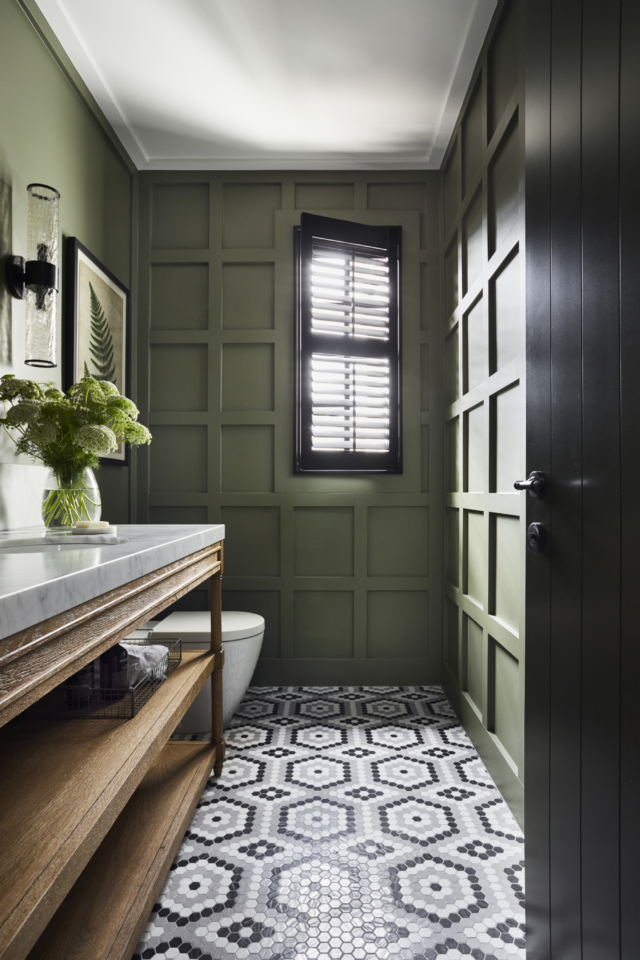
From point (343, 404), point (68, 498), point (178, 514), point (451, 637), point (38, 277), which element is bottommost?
point (451, 637)

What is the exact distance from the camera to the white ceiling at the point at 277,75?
190 cm

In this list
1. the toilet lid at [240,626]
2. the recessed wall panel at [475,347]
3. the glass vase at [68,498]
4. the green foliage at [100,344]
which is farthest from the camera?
the green foliage at [100,344]

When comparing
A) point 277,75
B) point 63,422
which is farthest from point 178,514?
point 277,75

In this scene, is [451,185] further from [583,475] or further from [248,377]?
[583,475]

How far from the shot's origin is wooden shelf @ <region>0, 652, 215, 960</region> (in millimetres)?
674

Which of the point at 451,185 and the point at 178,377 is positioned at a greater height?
the point at 451,185

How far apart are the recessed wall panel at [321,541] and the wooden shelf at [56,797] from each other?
1410 millimetres

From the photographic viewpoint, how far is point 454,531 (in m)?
2.55

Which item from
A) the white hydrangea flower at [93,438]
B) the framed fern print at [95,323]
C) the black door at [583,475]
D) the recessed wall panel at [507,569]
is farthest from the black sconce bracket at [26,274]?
the recessed wall panel at [507,569]

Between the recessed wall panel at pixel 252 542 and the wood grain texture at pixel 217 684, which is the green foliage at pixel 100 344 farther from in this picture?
the wood grain texture at pixel 217 684

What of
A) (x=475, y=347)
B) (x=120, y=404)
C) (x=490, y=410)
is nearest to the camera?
(x=120, y=404)

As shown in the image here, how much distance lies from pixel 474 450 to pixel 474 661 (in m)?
0.81

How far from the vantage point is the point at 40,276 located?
1710 millimetres

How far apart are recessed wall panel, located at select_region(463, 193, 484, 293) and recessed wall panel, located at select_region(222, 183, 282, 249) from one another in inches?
39.3
